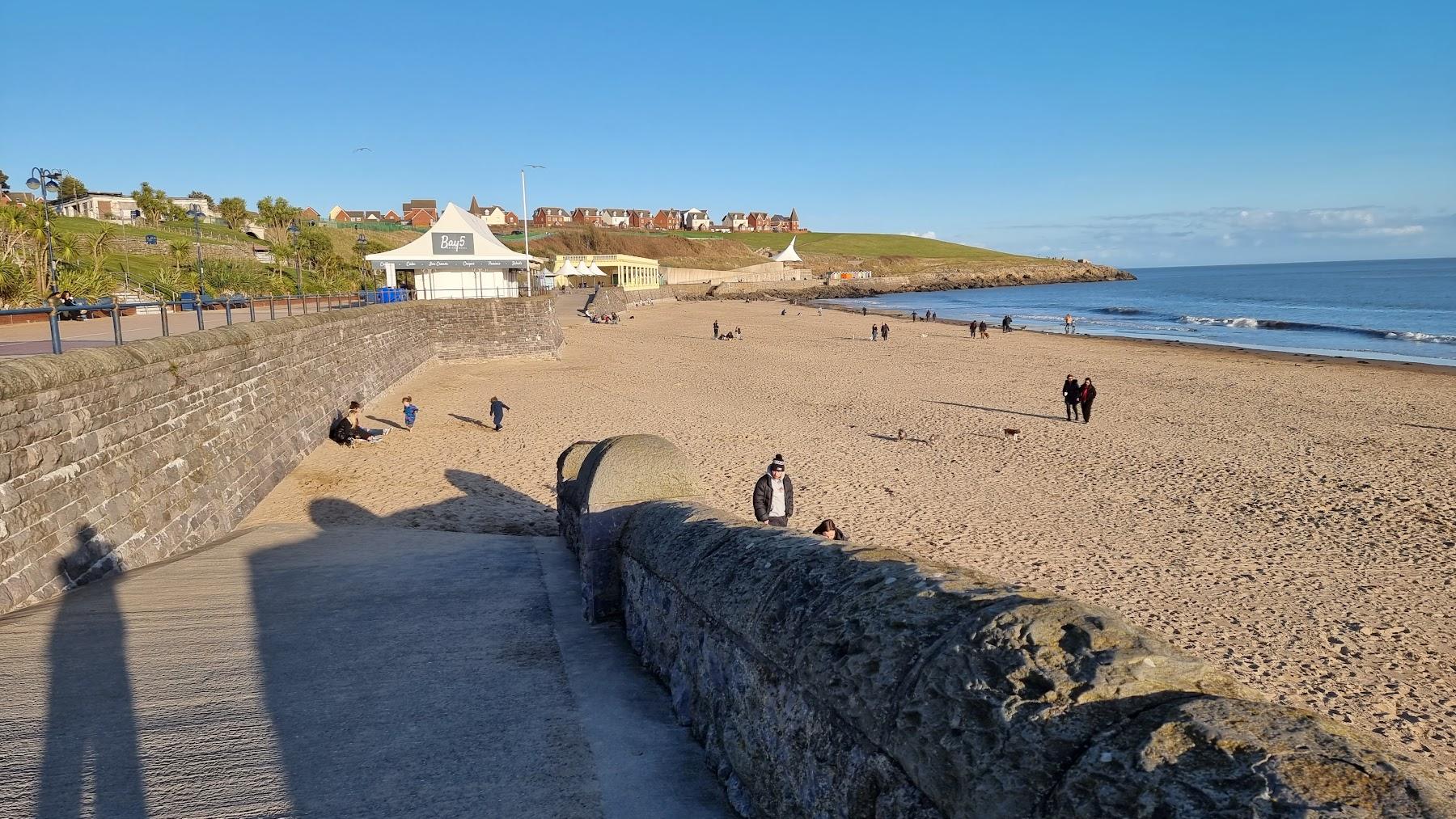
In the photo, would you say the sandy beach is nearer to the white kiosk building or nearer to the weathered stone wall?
the weathered stone wall

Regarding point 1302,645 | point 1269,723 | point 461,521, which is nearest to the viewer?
point 1269,723

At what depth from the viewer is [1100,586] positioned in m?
10.0

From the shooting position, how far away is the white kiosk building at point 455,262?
1287 inches

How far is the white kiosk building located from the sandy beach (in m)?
5.08

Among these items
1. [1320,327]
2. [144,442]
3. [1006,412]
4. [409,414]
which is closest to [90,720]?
[144,442]

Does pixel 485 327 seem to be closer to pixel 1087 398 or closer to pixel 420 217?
pixel 1087 398

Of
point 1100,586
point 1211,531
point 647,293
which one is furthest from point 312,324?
point 647,293

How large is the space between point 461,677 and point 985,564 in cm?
744

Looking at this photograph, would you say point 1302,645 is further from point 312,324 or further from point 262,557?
point 312,324

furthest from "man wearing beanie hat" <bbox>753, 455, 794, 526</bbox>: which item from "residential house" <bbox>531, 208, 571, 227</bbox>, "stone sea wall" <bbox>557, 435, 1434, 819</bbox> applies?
"residential house" <bbox>531, 208, 571, 227</bbox>

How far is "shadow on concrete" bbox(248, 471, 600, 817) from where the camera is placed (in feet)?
13.7

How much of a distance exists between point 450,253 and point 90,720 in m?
30.6

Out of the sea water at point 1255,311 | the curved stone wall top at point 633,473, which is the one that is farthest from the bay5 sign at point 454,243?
Answer: the sea water at point 1255,311

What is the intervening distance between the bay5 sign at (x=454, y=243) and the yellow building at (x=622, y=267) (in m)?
43.0
